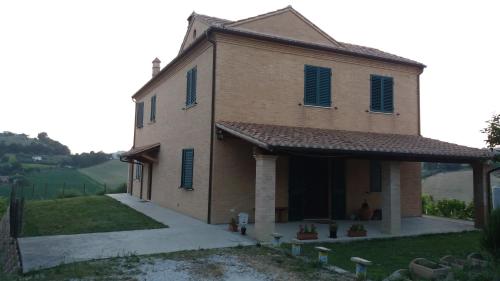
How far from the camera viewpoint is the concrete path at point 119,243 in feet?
25.5

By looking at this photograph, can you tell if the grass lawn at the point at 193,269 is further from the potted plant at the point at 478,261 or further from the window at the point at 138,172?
the window at the point at 138,172

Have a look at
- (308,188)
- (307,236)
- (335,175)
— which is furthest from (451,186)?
(307,236)

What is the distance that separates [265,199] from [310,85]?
224 inches

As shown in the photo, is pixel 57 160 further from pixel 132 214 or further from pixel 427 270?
pixel 427 270

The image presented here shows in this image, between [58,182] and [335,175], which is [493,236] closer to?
[335,175]

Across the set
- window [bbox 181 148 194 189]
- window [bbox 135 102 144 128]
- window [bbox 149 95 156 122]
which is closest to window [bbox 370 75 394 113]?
window [bbox 181 148 194 189]

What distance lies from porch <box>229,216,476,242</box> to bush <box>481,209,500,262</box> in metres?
3.52

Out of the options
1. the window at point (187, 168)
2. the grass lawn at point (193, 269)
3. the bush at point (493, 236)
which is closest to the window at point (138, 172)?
the window at point (187, 168)

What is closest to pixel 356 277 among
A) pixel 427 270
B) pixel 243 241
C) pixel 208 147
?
pixel 427 270

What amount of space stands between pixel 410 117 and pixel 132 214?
11.5 m

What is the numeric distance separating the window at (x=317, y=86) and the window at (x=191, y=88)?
13.3ft

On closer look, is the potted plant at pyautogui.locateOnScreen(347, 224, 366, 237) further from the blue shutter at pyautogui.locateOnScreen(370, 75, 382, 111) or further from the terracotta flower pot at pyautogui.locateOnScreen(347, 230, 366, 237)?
the blue shutter at pyautogui.locateOnScreen(370, 75, 382, 111)

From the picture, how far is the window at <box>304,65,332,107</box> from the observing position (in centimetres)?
1381

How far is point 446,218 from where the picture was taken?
1526 centimetres
